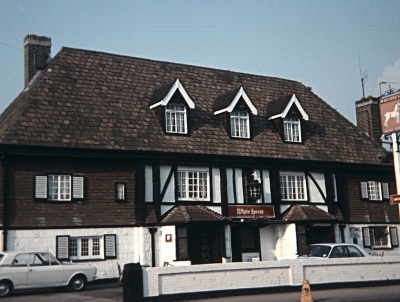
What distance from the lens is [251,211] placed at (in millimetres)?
Answer: 29844

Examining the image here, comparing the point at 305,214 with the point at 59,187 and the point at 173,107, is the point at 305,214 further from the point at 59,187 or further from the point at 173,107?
the point at 59,187

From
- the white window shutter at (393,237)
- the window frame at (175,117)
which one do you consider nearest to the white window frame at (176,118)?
the window frame at (175,117)

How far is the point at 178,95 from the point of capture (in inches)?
1160

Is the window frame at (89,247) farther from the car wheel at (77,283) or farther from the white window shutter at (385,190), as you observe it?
the white window shutter at (385,190)

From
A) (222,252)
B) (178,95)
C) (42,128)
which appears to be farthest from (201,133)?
(42,128)

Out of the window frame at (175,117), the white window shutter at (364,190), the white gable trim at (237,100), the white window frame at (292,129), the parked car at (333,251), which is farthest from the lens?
the white window shutter at (364,190)

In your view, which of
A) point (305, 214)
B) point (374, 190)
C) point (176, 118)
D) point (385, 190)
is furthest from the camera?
point (385, 190)

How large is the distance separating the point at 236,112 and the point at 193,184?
4902 millimetres

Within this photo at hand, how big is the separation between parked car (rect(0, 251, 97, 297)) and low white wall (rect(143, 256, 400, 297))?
191 inches

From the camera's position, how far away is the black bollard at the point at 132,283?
17.8 meters

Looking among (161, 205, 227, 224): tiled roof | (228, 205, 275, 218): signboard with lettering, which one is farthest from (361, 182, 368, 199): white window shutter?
(161, 205, 227, 224): tiled roof

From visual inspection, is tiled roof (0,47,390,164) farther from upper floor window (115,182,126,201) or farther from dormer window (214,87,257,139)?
upper floor window (115,182,126,201)

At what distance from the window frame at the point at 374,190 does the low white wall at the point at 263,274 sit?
37.3 ft

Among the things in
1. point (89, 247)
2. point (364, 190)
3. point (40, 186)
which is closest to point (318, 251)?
point (89, 247)
